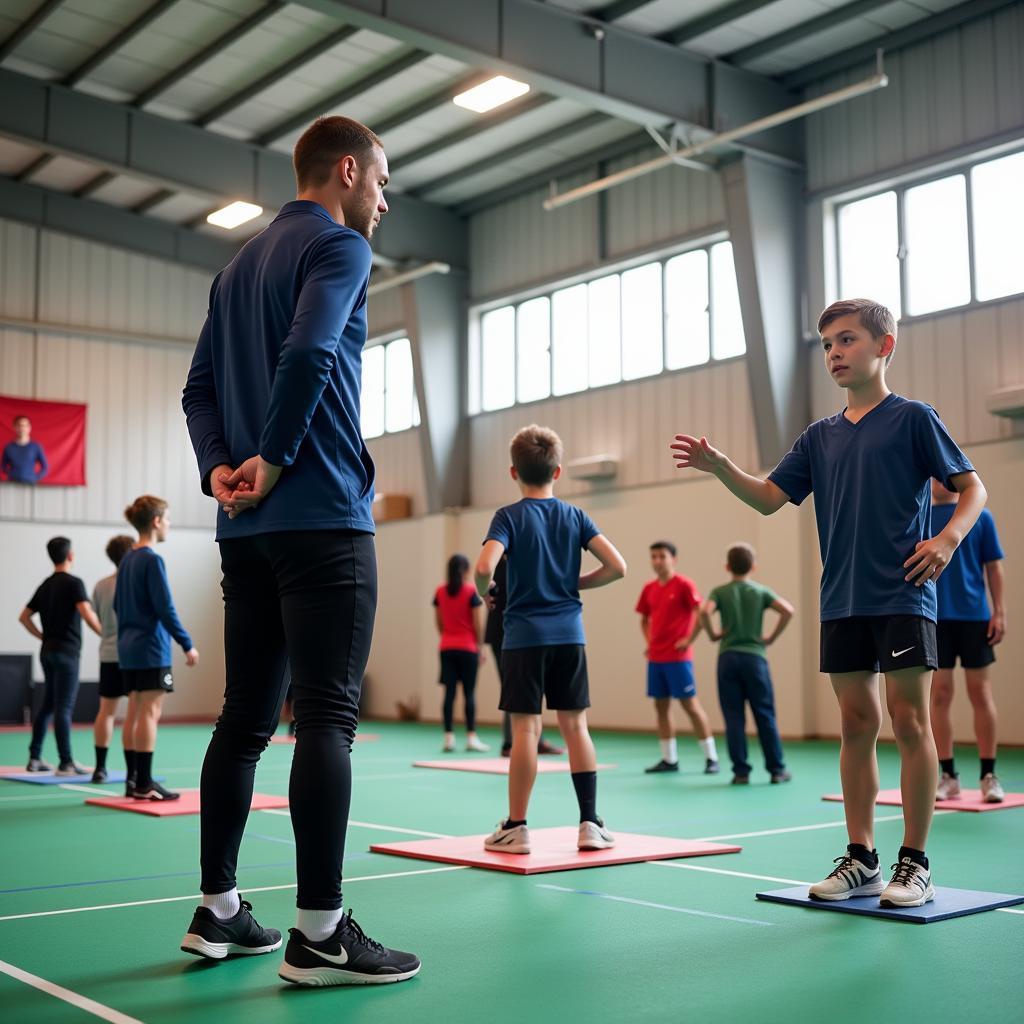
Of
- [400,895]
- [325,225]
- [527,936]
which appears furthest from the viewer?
[400,895]

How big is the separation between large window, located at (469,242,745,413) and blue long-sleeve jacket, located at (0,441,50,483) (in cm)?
568

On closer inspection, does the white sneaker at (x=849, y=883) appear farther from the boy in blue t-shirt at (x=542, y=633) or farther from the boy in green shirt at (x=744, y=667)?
the boy in green shirt at (x=744, y=667)

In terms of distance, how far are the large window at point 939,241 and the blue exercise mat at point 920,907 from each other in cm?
804

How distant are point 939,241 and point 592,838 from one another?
323 inches

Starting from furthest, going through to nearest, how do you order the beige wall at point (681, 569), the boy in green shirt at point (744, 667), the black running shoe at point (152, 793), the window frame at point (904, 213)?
the window frame at point (904, 213), the beige wall at point (681, 569), the boy in green shirt at point (744, 667), the black running shoe at point (152, 793)

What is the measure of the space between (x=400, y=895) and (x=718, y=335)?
9882 mm

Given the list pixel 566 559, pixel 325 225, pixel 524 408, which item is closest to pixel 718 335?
pixel 524 408

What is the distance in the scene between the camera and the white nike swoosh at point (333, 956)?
272 cm

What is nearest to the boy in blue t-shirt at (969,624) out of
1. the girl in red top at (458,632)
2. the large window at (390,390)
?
the girl in red top at (458,632)

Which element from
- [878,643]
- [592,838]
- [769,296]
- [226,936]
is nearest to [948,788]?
[592,838]

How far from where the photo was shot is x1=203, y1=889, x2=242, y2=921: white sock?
298 cm

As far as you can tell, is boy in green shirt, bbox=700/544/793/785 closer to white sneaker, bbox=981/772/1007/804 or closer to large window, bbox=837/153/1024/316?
white sneaker, bbox=981/772/1007/804

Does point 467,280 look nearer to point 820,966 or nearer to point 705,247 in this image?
point 705,247

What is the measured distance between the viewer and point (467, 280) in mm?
16328
